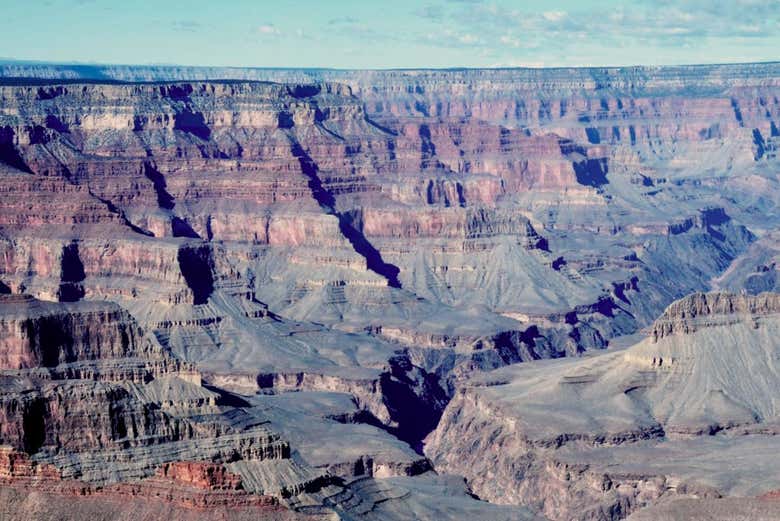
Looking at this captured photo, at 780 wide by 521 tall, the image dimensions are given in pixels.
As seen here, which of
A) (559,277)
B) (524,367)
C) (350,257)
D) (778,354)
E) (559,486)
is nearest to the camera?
(559,486)

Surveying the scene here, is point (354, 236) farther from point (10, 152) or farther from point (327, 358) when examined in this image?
point (327, 358)

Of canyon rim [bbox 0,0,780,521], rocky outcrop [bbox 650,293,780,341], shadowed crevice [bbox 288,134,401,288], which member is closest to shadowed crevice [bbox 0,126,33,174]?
canyon rim [bbox 0,0,780,521]

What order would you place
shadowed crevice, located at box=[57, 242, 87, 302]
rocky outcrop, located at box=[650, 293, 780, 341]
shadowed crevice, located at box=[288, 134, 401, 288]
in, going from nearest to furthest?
1. rocky outcrop, located at box=[650, 293, 780, 341]
2. shadowed crevice, located at box=[57, 242, 87, 302]
3. shadowed crevice, located at box=[288, 134, 401, 288]

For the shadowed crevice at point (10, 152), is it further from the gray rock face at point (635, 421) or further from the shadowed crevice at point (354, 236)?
the gray rock face at point (635, 421)

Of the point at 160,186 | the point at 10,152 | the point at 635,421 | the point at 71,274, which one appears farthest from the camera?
the point at 160,186

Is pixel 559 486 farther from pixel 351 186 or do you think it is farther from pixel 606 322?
pixel 351 186

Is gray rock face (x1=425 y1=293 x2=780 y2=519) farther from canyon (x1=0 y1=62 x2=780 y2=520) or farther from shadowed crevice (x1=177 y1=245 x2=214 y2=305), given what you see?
shadowed crevice (x1=177 y1=245 x2=214 y2=305)

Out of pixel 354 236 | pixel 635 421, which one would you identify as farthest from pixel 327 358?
pixel 354 236

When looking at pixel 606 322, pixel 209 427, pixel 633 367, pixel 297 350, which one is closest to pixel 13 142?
pixel 297 350
